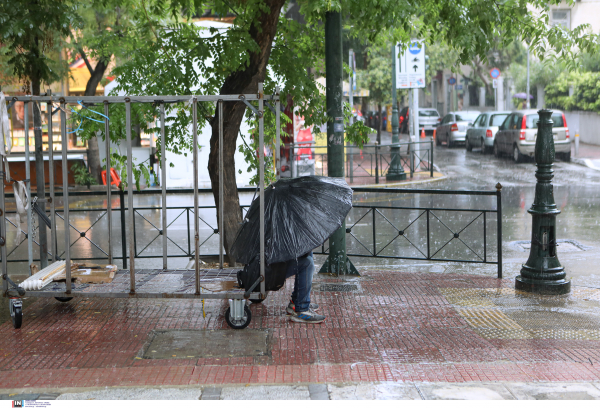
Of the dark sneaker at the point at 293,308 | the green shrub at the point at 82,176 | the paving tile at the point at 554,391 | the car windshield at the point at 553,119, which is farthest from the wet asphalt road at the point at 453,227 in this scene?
the paving tile at the point at 554,391

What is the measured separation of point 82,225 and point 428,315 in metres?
9.04

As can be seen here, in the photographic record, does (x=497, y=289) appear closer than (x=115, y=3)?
Yes

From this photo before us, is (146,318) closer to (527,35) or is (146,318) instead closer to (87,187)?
(527,35)

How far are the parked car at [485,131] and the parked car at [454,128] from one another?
1995 millimetres

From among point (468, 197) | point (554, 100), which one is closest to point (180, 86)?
point (468, 197)

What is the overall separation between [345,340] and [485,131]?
2443 centimetres

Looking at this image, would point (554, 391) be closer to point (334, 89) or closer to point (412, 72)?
point (334, 89)

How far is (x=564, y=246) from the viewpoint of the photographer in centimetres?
1061

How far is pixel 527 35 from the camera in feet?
27.8

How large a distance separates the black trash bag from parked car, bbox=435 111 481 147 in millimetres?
27895

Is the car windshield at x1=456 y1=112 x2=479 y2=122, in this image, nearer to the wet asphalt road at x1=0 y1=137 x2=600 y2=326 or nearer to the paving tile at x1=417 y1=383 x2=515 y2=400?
the wet asphalt road at x1=0 y1=137 x2=600 y2=326

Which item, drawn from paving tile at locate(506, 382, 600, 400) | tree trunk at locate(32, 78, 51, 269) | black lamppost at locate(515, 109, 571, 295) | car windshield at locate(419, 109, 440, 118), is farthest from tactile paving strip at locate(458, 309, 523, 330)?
car windshield at locate(419, 109, 440, 118)

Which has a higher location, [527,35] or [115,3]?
[115,3]

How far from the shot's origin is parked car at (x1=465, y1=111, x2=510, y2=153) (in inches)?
1106
